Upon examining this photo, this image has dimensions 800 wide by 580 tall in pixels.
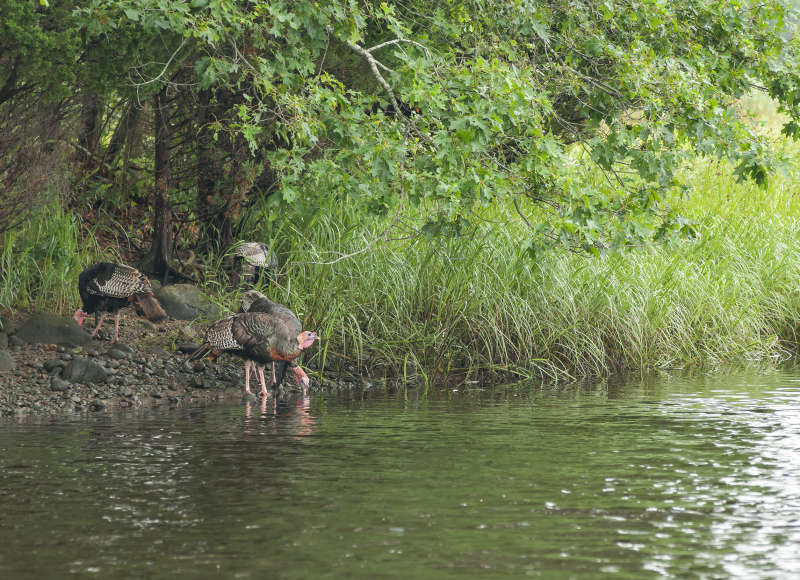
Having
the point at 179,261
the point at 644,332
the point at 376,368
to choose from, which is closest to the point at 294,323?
the point at 376,368

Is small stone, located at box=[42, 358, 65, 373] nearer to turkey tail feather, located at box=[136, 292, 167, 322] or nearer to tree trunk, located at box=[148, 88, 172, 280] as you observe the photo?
turkey tail feather, located at box=[136, 292, 167, 322]

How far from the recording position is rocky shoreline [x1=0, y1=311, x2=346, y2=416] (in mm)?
9672

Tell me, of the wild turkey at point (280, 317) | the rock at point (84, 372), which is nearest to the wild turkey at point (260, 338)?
the wild turkey at point (280, 317)

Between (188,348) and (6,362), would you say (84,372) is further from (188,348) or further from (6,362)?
(188,348)

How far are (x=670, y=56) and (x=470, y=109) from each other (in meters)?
2.89

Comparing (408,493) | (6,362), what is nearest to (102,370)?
(6,362)

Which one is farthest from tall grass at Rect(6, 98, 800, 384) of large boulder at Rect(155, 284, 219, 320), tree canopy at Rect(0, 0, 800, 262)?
tree canopy at Rect(0, 0, 800, 262)

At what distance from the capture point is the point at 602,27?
11273 millimetres

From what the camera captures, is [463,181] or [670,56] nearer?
[463,181]

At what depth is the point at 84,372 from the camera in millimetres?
10156

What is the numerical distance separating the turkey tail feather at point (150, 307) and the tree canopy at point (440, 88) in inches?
67.9

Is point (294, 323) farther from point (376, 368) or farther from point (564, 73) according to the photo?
point (564, 73)

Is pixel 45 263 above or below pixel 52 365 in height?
above

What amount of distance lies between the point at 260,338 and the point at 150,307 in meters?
1.85
